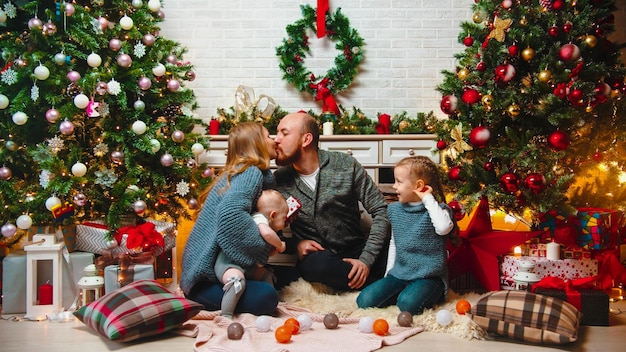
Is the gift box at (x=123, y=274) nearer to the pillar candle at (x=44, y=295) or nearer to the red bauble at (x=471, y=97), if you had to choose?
the pillar candle at (x=44, y=295)

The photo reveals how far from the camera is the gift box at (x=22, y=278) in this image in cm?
303

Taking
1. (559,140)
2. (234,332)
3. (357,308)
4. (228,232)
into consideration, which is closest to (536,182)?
(559,140)

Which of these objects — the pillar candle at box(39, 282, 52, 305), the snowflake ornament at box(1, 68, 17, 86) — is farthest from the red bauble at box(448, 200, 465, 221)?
the snowflake ornament at box(1, 68, 17, 86)

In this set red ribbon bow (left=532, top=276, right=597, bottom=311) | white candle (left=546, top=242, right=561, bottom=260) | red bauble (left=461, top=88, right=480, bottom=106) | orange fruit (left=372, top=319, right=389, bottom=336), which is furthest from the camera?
red bauble (left=461, top=88, right=480, bottom=106)

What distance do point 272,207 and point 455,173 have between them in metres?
1.24

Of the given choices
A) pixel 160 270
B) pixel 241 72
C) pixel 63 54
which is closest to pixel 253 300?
pixel 160 270

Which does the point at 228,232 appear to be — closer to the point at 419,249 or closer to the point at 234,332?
the point at 234,332

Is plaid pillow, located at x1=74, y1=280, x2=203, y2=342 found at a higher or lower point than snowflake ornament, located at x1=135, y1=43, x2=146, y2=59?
lower

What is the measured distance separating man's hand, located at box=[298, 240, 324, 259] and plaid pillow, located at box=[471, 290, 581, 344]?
39.0 inches

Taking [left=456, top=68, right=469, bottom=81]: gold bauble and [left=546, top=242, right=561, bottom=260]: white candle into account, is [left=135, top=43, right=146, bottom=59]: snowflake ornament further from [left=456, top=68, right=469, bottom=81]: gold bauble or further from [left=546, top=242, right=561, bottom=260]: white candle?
[left=546, top=242, right=561, bottom=260]: white candle

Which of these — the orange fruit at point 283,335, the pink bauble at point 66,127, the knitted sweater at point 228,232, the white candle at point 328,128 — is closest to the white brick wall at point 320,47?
the white candle at point 328,128

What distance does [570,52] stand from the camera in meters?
3.20

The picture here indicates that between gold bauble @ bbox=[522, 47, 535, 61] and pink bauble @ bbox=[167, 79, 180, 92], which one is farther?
pink bauble @ bbox=[167, 79, 180, 92]

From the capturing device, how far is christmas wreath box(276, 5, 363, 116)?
5043 millimetres
